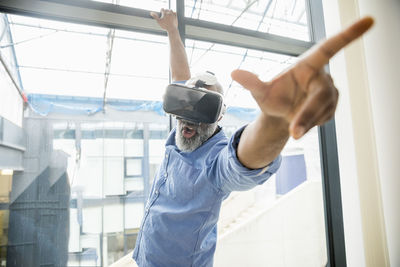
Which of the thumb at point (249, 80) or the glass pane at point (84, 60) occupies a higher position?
the glass pane at point (84, 60)

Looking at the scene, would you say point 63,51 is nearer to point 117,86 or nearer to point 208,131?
point 117,86

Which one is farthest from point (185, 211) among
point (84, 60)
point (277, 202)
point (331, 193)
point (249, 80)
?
point (277, 202)

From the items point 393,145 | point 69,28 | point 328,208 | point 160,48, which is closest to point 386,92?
point 393,145

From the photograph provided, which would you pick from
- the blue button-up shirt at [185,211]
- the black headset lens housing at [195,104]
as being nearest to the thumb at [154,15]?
the black headset lens housing at [195,104]

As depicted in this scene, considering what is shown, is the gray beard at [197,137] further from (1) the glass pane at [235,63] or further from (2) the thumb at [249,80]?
(1) the glass pane at [235,63]

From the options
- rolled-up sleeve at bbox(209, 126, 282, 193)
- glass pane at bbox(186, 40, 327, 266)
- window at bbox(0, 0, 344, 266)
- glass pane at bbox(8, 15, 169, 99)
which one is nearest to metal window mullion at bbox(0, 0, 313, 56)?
window at bbox(0, 0, 344, 266)

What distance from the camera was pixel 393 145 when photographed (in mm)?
1643

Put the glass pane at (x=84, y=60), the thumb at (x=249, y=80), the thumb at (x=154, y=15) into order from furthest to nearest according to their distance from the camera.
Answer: the glass pane at (x=84, y=60)
the thumb at (x=154, y=15)
the thumb at (x=249, y=80)

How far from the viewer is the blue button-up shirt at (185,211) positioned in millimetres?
772

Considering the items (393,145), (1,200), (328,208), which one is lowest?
(328,208)

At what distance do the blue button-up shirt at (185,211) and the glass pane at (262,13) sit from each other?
1.42 m

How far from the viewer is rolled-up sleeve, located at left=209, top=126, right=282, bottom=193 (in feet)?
1.86

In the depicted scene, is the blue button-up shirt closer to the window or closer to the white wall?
the window

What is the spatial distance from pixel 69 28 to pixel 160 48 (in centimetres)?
60
